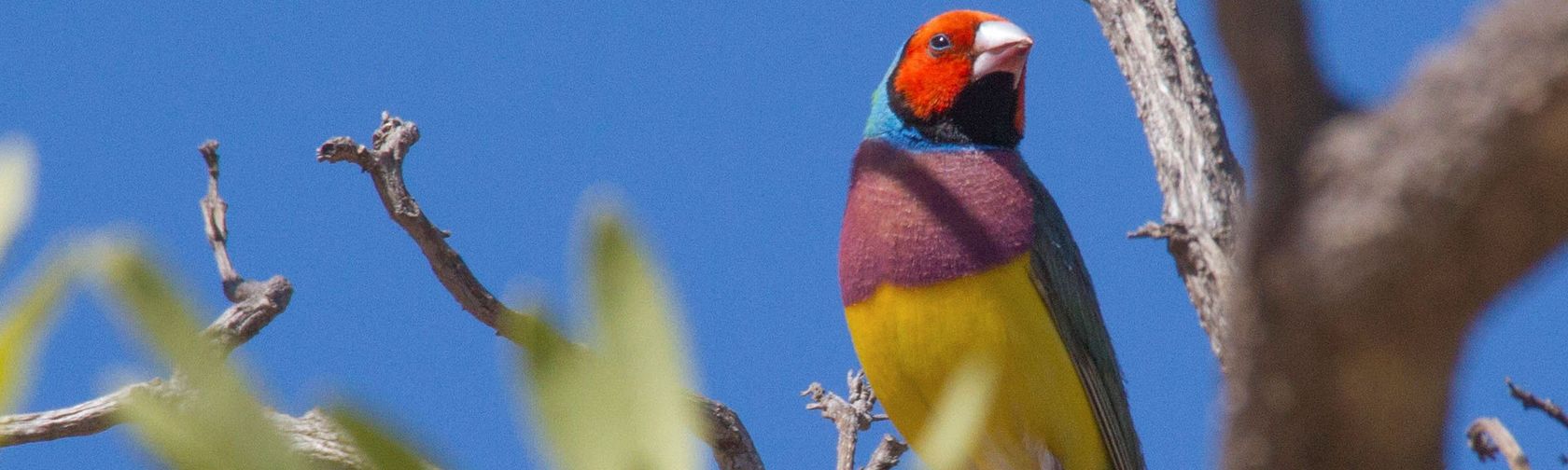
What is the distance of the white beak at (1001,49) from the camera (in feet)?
15.7

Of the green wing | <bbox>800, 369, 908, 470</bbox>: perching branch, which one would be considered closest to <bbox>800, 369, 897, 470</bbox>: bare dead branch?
<bbox>800, 369, 908, 470</bbox>: perching branch

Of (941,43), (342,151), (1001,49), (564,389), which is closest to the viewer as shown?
(564,389)

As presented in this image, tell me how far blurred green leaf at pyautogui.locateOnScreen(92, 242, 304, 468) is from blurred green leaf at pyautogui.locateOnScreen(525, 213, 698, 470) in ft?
0.57

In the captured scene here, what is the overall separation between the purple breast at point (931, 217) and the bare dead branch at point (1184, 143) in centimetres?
45

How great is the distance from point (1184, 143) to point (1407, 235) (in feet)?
10.7

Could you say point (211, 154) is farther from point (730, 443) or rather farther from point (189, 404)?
point (189, 404)

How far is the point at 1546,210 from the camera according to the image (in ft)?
2.99

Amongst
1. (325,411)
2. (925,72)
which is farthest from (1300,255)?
(925,72)

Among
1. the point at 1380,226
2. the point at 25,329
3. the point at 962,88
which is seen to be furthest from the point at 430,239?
the point at 1380,226

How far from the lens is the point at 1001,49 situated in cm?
481

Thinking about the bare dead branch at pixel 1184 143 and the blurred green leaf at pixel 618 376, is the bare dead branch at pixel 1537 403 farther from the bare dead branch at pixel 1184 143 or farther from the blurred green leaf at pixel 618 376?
the blurred green leaf at pixel 618 376

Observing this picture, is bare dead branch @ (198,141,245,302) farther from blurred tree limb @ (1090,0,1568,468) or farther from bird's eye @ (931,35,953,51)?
blurred tree limb @ (1090,0,1568,468)

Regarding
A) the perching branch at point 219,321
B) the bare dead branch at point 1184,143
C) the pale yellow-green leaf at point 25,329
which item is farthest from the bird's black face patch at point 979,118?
the pale yellow-green leaf at point 25,329

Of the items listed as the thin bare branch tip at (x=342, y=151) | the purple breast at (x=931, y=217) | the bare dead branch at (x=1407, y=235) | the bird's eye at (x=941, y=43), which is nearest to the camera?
the bare dead branch at (x=1407, y=235)
